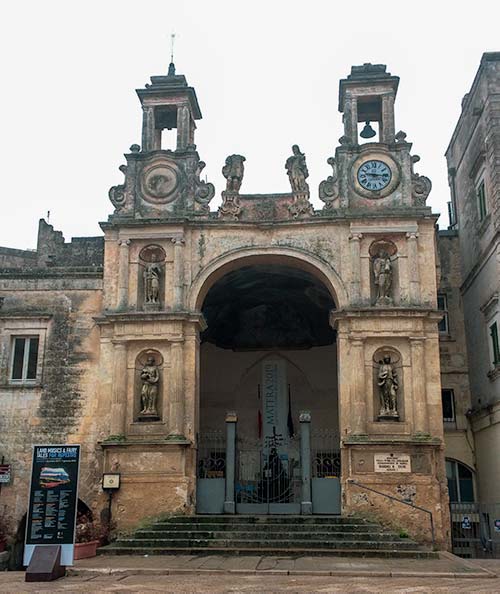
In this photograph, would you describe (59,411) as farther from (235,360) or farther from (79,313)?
(235,360)

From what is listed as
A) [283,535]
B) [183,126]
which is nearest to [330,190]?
[183,126]

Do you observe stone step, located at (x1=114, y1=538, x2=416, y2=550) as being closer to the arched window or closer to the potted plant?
the potted plant

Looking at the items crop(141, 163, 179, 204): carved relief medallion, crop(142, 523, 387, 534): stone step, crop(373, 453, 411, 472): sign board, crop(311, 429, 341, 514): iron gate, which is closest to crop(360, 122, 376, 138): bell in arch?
crop(141, 163, 179, 204): carved relief medallion

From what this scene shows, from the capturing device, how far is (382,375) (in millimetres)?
20875

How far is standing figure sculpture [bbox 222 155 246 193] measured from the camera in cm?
2283

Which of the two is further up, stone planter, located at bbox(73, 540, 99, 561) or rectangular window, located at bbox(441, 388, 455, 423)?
rectangular window, located at bbox(441, 388, 455, 423)

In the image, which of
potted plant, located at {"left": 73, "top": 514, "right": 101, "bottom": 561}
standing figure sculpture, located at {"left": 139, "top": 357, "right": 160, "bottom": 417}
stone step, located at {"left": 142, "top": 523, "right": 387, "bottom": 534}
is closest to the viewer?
potted plant, located at {"left": 73, "top": 514, "right": 101, "bottom": 561}

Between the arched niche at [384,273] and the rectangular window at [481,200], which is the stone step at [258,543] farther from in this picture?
the rectangular window at [481,200]

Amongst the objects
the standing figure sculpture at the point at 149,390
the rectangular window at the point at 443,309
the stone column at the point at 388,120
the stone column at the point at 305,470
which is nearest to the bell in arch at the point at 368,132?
the stone column at the point at 388,120

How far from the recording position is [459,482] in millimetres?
24797

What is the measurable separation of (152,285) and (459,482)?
11.9 meters

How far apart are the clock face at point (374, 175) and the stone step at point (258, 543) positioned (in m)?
10.1

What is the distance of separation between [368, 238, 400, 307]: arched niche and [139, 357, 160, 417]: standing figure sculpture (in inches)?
255

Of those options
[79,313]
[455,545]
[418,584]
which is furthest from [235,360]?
[418,584]
